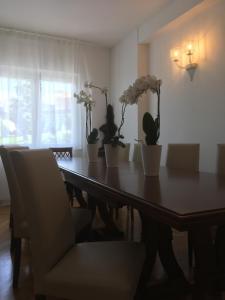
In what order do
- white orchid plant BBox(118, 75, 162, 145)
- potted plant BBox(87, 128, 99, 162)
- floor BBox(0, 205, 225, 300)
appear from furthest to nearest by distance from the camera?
potted plant BBox(87, 128, 99, 162) → floor BBox(0, 205, 225, 300) → white orchid plant BBox(118, 75, 162, 145)

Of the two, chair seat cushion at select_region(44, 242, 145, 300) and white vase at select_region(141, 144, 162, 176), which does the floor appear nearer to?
chair seat cushion at select_region(44, 242, 145, 300)

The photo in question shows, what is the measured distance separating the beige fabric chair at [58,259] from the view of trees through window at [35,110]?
3203 mm

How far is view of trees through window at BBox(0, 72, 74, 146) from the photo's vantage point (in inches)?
164

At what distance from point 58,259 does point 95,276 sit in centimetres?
20

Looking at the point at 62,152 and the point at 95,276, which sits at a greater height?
the point at 62,152

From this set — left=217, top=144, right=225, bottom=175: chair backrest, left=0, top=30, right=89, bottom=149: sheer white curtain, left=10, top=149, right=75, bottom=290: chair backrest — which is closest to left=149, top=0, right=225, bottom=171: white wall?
left=217, top=144, right=225, bottom=175: chair backrest

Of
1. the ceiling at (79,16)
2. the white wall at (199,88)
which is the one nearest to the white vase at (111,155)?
the white wall at (199,88)

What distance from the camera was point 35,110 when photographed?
4.36 m

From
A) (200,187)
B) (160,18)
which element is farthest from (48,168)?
(160,18)

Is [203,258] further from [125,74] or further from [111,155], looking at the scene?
[125,74]

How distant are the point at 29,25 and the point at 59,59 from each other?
0.69 m

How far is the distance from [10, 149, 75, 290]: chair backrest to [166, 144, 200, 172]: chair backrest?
1.43m

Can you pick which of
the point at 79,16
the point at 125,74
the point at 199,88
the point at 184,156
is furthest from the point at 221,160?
the point at 125,74

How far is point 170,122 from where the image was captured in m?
3.82
